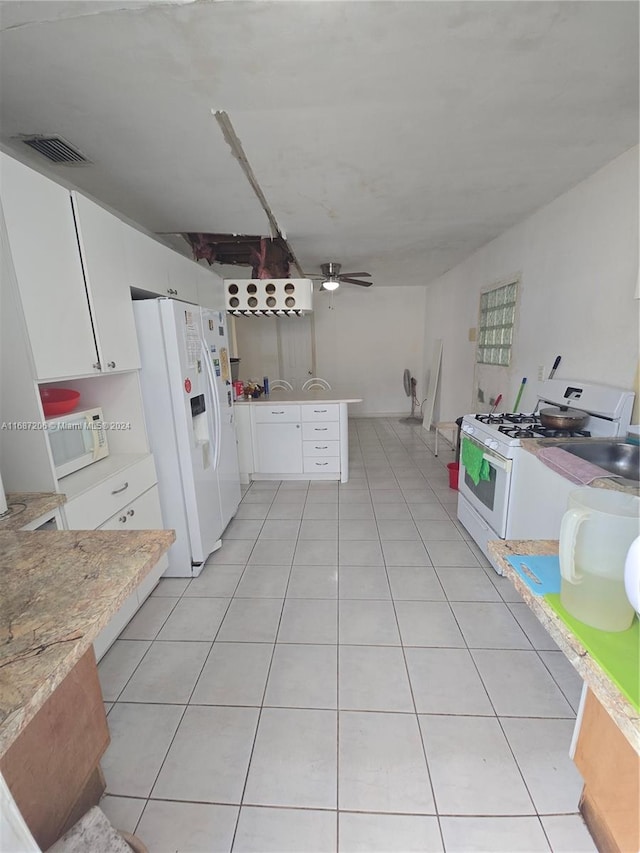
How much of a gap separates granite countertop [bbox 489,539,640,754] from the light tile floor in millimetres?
885

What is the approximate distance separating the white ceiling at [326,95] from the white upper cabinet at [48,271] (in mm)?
415

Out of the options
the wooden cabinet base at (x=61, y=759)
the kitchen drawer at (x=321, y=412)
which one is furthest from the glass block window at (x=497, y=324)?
the wooden cabinet base at (x=61, y=759)

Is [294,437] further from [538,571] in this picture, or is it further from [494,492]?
[538,571]

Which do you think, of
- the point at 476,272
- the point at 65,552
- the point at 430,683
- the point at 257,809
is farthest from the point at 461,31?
the point at 476,272

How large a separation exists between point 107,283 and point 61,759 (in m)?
1.86

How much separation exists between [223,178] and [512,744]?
309 cm

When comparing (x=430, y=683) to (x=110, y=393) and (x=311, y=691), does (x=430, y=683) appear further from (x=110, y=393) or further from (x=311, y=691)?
(x=110, y=393)

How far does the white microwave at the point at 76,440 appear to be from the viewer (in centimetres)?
161

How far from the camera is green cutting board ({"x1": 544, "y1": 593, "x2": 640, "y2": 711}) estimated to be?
56 cm

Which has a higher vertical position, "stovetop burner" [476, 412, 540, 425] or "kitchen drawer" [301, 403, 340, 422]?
"stovetop burner" [476, 412, 540, 425]

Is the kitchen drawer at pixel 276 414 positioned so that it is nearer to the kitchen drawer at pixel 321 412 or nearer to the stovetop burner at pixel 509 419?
the kitchen drawer at pixel 321 412

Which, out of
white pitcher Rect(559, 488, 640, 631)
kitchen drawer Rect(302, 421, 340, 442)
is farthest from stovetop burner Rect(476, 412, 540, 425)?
white pitcher Rect(559, 488, 640, 631)

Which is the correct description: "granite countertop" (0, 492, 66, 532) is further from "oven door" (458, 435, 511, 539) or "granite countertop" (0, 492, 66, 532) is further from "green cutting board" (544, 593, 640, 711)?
"oven door" (458, 435, 511, 539)

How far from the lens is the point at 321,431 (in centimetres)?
362
